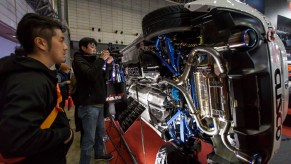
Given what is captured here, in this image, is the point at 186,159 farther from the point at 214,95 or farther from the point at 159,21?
the point at 159,21

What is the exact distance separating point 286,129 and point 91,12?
12183mm

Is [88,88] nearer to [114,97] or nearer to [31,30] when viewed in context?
[114,97]

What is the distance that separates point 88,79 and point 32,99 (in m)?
1.51

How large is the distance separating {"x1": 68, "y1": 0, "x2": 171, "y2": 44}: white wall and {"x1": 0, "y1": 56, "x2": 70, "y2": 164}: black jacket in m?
11.8

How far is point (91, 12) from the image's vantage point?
12352mm

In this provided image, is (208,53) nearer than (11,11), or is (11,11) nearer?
(208,53)

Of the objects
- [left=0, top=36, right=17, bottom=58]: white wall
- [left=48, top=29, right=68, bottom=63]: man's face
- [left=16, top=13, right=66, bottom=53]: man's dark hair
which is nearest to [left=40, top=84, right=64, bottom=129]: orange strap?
[left=48, top=29, right=68, bottom=63]: man's face

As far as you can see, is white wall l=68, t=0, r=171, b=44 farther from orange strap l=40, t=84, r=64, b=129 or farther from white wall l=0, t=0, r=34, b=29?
orange strap l=40, t=84, r=64, b=129

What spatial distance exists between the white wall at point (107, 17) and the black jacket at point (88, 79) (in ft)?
33.9

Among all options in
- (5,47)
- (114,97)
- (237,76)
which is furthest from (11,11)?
(237,76)

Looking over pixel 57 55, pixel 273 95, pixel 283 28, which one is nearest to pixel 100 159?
pixel 57 55

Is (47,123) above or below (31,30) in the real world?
below

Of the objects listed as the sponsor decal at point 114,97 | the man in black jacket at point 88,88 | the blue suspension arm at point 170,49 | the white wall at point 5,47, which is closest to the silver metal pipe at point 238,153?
the blue suspension arm at point 170,49

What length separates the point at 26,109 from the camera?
34.6 inches
